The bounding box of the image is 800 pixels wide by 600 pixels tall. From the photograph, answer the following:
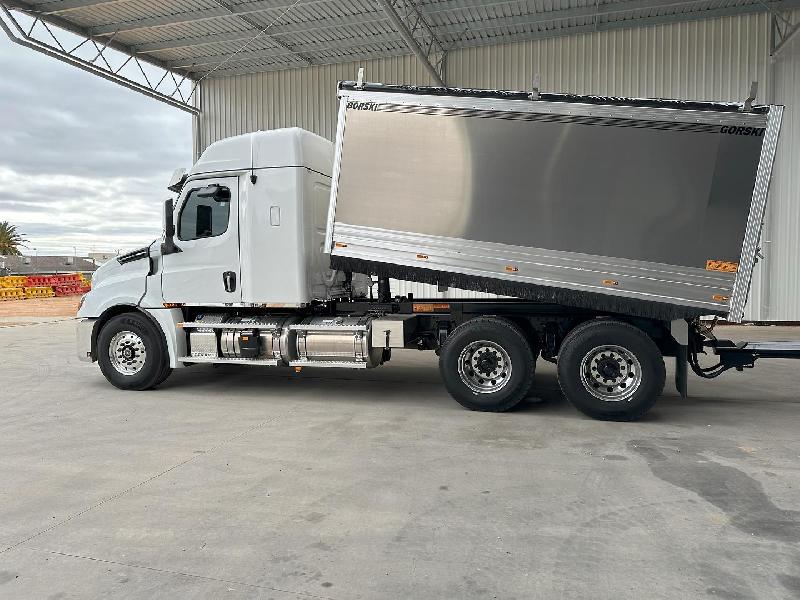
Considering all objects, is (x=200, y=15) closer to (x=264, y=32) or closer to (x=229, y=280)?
(x=264, y=32)

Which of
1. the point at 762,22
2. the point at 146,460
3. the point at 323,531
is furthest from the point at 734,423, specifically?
the point at 762,22

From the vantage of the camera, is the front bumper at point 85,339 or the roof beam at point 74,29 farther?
the roof beam at point 74,29

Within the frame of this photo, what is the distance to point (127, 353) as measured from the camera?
27.3 ft

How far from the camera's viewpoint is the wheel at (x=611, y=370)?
6340 millimetres

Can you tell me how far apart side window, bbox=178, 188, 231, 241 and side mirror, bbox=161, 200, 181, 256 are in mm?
103

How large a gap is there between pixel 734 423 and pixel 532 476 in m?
3.09

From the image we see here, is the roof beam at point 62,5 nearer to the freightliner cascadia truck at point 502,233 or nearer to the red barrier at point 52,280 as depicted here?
the freightliner cascadia truck at point 502,233

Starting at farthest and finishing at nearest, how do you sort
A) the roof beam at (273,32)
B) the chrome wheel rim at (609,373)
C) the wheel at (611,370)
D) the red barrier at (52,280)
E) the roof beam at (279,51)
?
the red barrier at (52,280)
the roof beam at (279,51)
the roof beam at (273,32)
the chrome wheel rim at (609,373)
the wheel at (611,370)

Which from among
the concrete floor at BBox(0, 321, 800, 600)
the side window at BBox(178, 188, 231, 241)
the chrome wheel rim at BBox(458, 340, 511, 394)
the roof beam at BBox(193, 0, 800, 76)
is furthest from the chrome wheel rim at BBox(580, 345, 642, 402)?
the roof beam at BBox(193, 0, 800, 76)

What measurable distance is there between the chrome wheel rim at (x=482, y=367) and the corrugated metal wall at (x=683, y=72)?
6174mm

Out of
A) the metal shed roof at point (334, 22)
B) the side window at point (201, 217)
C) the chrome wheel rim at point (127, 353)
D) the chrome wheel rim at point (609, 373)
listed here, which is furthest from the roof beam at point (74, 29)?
the chrome wheel rim at point (609, 373)

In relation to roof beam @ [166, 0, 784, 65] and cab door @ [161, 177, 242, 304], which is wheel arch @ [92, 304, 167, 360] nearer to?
cab door @ [161, 177, 242, 304]

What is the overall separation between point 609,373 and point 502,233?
1967 mm

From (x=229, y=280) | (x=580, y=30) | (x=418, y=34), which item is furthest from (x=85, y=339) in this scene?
(x=580, y=30)
